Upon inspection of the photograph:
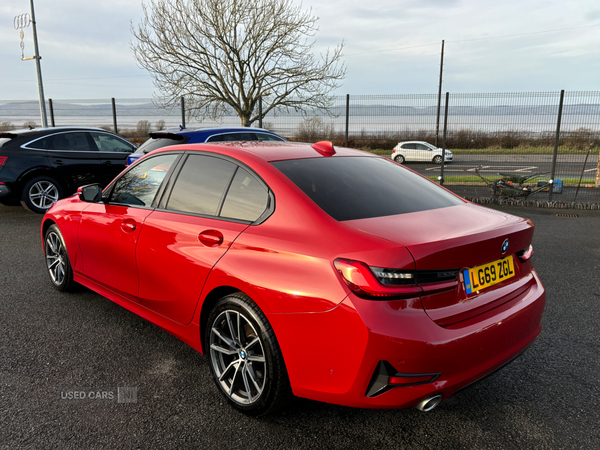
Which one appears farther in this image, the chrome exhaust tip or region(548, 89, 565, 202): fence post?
region(548, 89, 565, 202): fence post

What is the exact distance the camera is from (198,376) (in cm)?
300

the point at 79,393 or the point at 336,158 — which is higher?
the point at 336,158

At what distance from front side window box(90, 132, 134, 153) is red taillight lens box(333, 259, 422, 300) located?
9195mm

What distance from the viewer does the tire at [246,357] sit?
2336 millimetres

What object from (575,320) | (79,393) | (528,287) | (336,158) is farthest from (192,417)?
(575,320)

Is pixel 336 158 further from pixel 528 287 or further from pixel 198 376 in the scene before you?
pixel 198 376

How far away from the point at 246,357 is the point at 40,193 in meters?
8.26

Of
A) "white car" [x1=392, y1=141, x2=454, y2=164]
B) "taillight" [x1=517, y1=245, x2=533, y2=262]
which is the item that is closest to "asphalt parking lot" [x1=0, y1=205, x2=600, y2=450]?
"taillight" [x1=517, y1=245, x2=533, y2=262]

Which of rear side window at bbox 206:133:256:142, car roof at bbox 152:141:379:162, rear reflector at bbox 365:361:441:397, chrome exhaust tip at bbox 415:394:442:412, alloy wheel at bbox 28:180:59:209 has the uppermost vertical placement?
car roof at bbox 152:141:379:162

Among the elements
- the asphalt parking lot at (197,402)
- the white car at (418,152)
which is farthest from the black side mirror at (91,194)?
the white car at (418,152)

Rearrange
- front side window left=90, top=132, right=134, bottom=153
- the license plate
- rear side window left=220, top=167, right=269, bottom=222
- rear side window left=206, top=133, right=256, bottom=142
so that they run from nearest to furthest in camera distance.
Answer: the license plate < rear side window left=220, top=167, right=269, bottom=222 < rear side window left=206, top=133, right=256, bottom=142 < front side window left=90, top=132, right=134, bottom=153

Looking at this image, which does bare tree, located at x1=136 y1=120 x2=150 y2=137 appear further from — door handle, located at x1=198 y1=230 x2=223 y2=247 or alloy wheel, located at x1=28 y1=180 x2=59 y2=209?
door handle, located at x1=198 y1=230 x2=223 y2=247

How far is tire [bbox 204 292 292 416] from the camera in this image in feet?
7.66

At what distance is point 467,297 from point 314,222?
838mm
